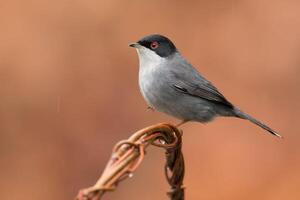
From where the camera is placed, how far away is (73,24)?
963 centimetres

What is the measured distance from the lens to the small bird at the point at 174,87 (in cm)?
568

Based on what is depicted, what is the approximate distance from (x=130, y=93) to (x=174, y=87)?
11.5 feet

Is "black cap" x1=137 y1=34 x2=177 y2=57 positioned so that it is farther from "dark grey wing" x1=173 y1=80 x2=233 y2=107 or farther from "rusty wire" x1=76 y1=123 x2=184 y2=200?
"rusty wire" x1=76 y1=123 x2=184 y2=200

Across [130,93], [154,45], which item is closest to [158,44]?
[154,45]

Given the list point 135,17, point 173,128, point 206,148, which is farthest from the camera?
point 135,17

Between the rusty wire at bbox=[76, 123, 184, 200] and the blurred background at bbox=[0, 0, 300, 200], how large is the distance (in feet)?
16.3

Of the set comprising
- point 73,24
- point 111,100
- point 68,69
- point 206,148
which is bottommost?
point 206,148

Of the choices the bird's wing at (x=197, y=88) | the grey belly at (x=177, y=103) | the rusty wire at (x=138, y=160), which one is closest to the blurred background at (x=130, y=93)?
the bird's wing at (x=197, y=88)

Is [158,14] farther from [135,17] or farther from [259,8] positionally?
[259,8]

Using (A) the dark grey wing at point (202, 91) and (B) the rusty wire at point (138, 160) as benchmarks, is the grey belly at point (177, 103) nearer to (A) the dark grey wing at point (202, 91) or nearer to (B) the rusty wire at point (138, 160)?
(A) the dark grey wing at point (202, 91)

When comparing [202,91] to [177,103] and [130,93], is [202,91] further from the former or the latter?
[130,93]

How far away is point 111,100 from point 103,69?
50 cm

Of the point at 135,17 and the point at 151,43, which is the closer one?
the point at 151,43

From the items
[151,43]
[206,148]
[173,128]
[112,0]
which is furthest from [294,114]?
Result: [173,128]
